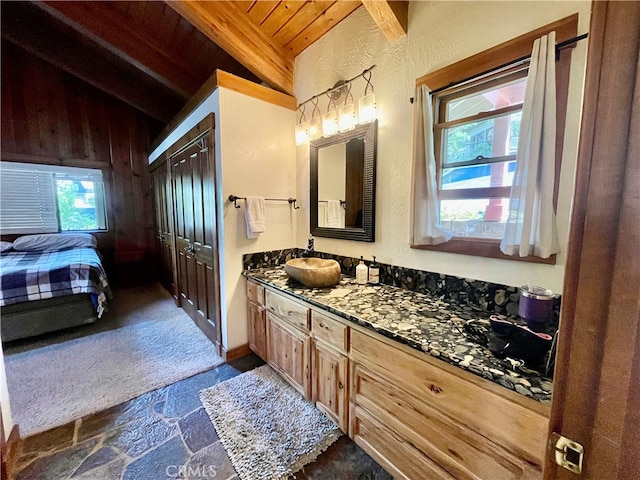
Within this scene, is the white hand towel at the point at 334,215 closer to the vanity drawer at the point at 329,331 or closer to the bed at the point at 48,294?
the vanity drawer at the point at 329,331

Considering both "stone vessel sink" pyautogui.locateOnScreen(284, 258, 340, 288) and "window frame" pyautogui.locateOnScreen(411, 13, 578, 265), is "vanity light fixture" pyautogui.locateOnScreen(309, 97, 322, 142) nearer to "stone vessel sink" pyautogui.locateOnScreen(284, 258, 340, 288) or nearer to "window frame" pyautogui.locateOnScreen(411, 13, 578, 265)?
"window frame" pyautogui.locateOnScreen(411, 13, 578, 265)

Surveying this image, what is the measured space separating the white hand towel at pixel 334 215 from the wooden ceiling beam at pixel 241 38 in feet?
3.85

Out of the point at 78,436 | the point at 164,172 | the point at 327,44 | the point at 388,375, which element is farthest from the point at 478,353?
the point at 164,172

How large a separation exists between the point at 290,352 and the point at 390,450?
2.69ft

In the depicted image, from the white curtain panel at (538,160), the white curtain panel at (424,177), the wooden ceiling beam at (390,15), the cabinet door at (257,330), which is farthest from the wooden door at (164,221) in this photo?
the white curtain panel at (538,160)

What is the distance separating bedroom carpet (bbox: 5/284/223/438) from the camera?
1758 mm

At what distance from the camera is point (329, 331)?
1476mm

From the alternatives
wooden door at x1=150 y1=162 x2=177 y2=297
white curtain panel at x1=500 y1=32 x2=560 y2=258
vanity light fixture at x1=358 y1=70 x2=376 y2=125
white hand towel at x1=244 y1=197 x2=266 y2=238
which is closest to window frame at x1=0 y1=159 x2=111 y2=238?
wooden door at x1=150 y1=162 x2=177 y2=297

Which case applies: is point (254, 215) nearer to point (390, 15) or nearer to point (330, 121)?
point (330, 121)

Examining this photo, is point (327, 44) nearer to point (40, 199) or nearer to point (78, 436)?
point (78, 436)

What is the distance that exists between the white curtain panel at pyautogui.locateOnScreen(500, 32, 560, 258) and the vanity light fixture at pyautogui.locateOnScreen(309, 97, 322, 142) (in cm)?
142

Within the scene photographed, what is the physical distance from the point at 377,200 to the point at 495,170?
0.71 m

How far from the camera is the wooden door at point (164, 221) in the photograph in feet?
11.6

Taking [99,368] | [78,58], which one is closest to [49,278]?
[99,368]
